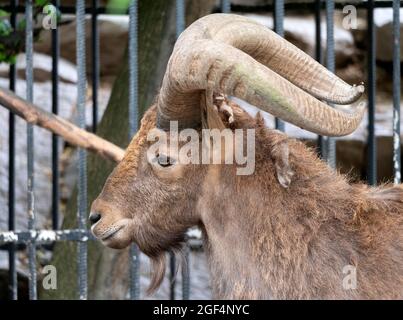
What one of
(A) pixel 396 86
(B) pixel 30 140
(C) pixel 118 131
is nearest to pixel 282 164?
(A) pixel 396 86

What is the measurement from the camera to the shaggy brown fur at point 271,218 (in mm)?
4176

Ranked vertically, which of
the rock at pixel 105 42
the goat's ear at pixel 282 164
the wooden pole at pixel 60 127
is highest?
the rock at pixel 105 42

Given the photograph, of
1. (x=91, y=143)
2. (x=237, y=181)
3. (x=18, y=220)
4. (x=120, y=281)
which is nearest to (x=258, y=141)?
(x=237, y=181)

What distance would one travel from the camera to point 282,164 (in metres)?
4.22

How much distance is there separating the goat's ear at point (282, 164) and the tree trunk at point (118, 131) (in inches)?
98.2

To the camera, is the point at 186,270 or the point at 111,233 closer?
the point at 111,233

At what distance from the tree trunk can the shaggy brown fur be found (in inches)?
90.1

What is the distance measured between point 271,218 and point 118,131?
9.51 feet

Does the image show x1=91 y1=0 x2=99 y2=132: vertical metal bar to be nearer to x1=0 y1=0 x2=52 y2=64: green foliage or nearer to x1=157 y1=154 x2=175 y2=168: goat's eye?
x1=0 y1=0 x2=52 y2=64: green foliage

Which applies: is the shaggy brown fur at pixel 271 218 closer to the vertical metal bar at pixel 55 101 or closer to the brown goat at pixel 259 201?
the brown goat at pixel 259 201

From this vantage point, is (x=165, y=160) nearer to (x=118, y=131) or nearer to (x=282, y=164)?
(x=282, y=164)

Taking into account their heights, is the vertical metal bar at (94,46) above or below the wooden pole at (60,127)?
above

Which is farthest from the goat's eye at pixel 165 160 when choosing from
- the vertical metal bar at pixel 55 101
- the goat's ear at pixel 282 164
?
the vertical metal bar at pixel 55 101
